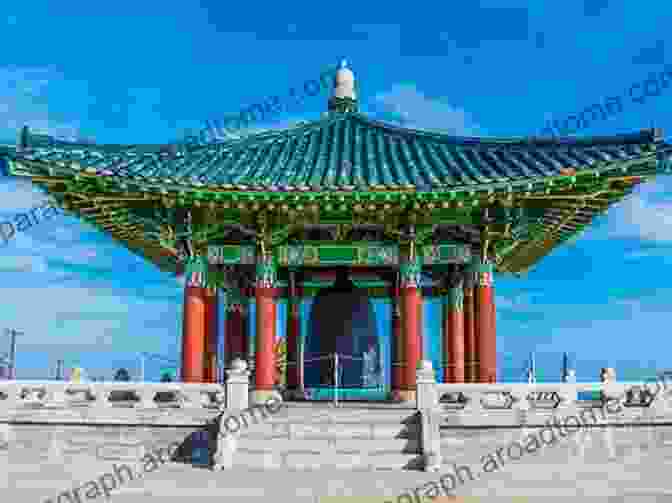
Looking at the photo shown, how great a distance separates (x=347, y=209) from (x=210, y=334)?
5.85 metres

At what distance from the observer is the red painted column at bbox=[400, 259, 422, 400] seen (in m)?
19.5

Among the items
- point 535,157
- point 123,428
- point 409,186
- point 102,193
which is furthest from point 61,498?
point 535,157

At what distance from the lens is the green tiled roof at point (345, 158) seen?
1877 cm

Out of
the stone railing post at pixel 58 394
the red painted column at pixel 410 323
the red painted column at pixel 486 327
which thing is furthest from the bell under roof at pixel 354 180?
the stone railing post at pixel 58 394

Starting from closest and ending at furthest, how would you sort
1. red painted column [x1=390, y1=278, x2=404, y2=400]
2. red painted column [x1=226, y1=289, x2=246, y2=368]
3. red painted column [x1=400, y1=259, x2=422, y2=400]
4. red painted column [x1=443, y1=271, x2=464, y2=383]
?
red painted column [x1=400, y1=259, x2=422, y2=400]
red painted column [x1=390, y1=278, x2=404, y2=400]
red painted column [x1=443, y1=271, x2=464, y2=383]
red painted column [x1=226, y1=289, x2=246, y2=368]

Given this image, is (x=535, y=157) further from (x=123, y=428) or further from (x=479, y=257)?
(x=123, y=428)

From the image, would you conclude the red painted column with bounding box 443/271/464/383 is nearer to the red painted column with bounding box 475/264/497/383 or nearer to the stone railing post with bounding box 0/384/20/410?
the red painted column with bounding box 475/264/497/383

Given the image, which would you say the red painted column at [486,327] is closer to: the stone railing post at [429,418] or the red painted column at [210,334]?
the stone railing post at [429,418]

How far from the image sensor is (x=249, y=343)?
83.4 ft

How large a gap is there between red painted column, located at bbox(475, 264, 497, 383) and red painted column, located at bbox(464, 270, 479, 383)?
1.77 ft

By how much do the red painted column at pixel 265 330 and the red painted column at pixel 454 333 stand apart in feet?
21.6

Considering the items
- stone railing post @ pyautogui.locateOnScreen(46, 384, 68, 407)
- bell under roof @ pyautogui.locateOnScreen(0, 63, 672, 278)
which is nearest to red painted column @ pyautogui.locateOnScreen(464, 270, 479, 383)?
bell under roof @ pyautogui.locateOnScreen(0, 63, 672, 278)

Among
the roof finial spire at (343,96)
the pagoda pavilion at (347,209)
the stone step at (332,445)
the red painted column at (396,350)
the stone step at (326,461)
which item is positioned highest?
the roof finial spire at (343,96)

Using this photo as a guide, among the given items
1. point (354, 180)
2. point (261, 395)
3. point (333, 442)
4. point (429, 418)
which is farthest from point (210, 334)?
point (429, 418)
